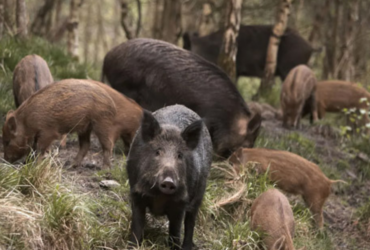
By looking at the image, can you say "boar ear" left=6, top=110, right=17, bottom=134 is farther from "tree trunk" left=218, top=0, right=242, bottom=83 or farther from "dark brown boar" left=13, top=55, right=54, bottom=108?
"tree trunk" left=218, top=0, right=242, bottom=83

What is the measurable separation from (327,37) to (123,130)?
39.8 feet

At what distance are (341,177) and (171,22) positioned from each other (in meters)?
6.81

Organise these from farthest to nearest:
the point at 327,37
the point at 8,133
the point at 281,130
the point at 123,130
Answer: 1. the point at 327,37
2. the point at 281,130
3. the point at 123,130
4. the point at 8,133

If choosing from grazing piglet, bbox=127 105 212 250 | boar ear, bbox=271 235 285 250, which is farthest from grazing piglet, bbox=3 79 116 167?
boar ear, bbox=271 235 285 250

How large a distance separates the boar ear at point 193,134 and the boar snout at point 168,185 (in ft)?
2.10

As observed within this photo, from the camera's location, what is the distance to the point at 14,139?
706 cm

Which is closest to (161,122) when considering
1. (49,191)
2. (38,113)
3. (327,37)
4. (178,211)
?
(178,211)

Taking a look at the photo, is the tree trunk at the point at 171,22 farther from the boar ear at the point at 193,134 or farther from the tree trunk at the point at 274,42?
the boar ear at the point at 193,134

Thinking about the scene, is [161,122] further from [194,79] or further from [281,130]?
[281,130]

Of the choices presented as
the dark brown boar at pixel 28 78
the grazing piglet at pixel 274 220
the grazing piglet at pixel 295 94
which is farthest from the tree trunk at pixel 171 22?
the grazing piglet at pixel 274 220

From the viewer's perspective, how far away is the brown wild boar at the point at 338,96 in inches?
472

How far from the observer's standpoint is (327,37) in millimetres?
18500

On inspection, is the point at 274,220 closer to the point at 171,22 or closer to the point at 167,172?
the point at 167,172

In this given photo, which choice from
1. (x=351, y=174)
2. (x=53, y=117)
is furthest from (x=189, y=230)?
(x=351, y=174)
